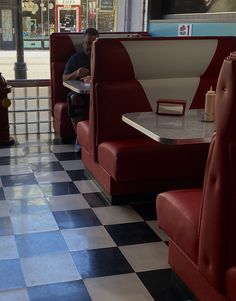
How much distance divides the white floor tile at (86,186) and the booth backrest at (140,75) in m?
0.34

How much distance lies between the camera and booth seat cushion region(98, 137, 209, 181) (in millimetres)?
3422

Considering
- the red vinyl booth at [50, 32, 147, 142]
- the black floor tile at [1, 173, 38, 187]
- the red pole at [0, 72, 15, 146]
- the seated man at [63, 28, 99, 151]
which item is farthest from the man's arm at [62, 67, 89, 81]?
the black floor tile at [1, 173, 38, 187]

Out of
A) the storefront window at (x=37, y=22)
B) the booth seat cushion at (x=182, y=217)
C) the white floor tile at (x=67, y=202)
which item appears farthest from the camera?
the storefront window at (x=37, y=22)

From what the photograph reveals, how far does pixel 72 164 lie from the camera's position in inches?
185

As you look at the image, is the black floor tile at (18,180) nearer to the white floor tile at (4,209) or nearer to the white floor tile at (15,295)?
the white floor tile at (4,209)

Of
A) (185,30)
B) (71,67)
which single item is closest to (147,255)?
(71,67)

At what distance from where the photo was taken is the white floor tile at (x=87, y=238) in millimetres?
2953

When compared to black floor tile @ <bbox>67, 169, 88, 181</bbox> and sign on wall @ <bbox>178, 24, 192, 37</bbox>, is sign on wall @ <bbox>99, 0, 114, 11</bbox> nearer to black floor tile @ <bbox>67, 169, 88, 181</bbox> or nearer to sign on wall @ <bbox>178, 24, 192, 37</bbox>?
sign on wall @ <bbox>178, 24, 192, 37</bbox>

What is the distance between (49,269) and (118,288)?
447mm

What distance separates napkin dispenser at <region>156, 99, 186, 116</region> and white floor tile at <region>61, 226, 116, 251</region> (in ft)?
3.00

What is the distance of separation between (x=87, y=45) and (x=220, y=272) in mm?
3662

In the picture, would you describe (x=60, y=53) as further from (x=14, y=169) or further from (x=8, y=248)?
(x=8, y=248)

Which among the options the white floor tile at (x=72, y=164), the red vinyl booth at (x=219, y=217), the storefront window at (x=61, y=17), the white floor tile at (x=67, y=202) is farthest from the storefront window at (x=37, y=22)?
the red vinyl booth at (x=219, y=217)

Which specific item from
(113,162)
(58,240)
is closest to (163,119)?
(113,162)
